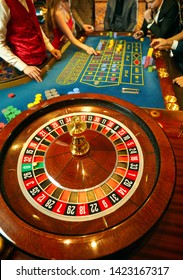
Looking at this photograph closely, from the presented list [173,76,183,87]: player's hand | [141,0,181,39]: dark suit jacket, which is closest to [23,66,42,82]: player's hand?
[173,76,183,87]: player's hand

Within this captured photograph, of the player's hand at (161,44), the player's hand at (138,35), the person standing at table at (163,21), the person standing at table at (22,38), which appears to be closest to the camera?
the person standing at table at (22,38)

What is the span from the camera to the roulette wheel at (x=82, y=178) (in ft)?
2.60

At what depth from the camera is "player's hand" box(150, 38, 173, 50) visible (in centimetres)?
280

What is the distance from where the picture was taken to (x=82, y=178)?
1.03m

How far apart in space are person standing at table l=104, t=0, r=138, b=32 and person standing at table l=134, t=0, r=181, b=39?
1379 millimetres

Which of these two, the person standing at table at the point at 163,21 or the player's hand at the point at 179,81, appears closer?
the player's hand at the point at 179,81

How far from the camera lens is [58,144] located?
1.22 metres

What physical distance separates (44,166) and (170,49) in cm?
267

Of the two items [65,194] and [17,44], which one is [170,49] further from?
[65,194]

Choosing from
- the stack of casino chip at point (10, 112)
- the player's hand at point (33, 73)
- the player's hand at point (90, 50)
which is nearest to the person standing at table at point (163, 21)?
the player's hand at point (90, 50)

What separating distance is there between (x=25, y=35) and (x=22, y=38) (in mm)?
51

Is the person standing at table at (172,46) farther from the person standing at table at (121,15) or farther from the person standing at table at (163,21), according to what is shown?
the person standing at table at (121,15)

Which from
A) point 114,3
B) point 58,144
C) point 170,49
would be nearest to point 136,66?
point 170,49

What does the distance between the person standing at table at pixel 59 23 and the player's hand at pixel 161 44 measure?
84 centimetres
